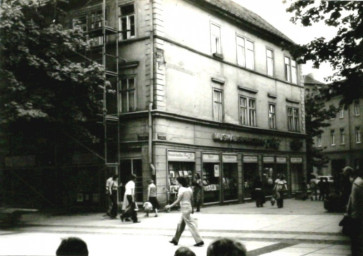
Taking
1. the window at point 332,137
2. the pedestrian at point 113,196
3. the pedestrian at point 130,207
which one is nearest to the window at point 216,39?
the pedestrian at point 113,196

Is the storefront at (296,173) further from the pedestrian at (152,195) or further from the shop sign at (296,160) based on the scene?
the pedestrian at (152,195)

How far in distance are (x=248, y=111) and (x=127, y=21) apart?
35.6 ft

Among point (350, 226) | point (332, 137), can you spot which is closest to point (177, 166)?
point (350, 226)

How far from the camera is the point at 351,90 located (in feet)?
40.5

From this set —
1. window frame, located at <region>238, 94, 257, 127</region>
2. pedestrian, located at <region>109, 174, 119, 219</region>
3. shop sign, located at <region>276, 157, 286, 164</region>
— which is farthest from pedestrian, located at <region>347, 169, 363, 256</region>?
shop sign, located at <region>276, 157, 286, 164</region>

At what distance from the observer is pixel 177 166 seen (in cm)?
2516

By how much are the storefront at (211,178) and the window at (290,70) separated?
1215 cm

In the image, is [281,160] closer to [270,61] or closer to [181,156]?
[270,61]

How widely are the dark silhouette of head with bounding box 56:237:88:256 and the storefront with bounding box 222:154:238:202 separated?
25.5 meters

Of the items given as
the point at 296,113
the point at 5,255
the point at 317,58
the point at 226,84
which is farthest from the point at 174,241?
the point at 296,113

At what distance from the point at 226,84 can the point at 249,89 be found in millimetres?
2900

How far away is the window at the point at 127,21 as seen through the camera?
25.1m

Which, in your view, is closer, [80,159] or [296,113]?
[80,159]

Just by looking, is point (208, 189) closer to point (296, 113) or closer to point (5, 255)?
point (296, 113)
